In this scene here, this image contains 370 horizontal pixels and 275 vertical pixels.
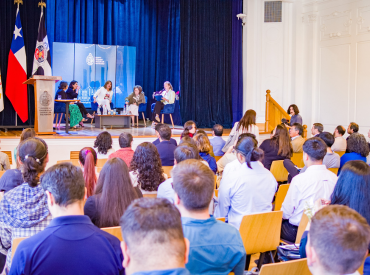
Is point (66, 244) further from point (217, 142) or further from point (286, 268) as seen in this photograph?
point (217, 142)

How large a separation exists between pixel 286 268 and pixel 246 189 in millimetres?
1113

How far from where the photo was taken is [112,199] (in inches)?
86.7

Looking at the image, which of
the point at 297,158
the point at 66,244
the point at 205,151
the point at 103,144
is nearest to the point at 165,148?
the point at 205,151

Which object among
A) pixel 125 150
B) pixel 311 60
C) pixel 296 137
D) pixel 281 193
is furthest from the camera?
pixel 311 60

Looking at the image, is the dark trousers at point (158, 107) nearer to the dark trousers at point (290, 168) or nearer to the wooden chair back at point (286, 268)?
the dark trousers at point (290, 168)

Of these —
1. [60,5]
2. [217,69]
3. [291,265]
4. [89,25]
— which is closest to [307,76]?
[217,69]

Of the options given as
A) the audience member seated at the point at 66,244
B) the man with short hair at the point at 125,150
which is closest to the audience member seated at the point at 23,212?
the audience member seated at the point at 66,244

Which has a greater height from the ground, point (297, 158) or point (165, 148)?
point (165, 148)

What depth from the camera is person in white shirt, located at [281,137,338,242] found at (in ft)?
9.21

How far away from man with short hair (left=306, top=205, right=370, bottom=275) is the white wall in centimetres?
877

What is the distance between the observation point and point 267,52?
424 inches

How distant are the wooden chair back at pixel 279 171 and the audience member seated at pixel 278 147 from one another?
0.27m

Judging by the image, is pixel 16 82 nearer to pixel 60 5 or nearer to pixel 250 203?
pixel 60 5

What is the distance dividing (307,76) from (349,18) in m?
1.88
